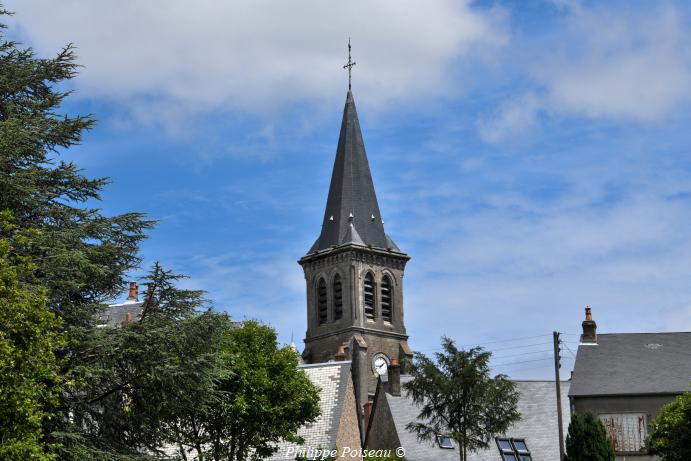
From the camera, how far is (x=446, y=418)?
44.7 m

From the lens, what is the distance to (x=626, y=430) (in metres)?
53.2

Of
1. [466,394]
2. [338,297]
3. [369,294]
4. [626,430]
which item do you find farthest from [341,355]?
[466,394]

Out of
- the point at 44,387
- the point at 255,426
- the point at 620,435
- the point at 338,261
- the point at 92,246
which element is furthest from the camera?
the point at 338,261

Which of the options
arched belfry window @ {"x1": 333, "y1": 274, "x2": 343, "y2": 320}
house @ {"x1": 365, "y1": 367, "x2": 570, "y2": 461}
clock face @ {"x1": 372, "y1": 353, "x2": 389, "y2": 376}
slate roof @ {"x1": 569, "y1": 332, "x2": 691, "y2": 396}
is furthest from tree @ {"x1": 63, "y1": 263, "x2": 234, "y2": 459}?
arched belfry window @ {"x1": 333, "y1": 274, "x2": 343, "y2": 320}

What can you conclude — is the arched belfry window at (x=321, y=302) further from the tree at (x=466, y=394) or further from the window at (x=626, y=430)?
the tree at (x=466, y=394)

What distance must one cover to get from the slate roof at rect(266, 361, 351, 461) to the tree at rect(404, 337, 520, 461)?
318 inches

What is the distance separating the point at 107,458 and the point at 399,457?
30078 mm

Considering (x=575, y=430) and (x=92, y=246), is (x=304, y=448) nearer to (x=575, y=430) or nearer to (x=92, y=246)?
(x=575, y=430)

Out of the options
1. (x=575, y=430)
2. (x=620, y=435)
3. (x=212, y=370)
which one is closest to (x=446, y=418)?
(x=575, y=430)

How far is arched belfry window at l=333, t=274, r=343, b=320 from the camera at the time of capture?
9369 centimetres

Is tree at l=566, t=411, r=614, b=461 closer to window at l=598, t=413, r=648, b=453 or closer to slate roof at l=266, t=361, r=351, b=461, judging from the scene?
window at l=598, t=413, r=648, b=453

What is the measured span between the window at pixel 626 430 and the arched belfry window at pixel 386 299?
41707 millimetres

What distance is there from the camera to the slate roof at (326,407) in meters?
54.2

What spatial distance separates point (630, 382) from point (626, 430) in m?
2.27
